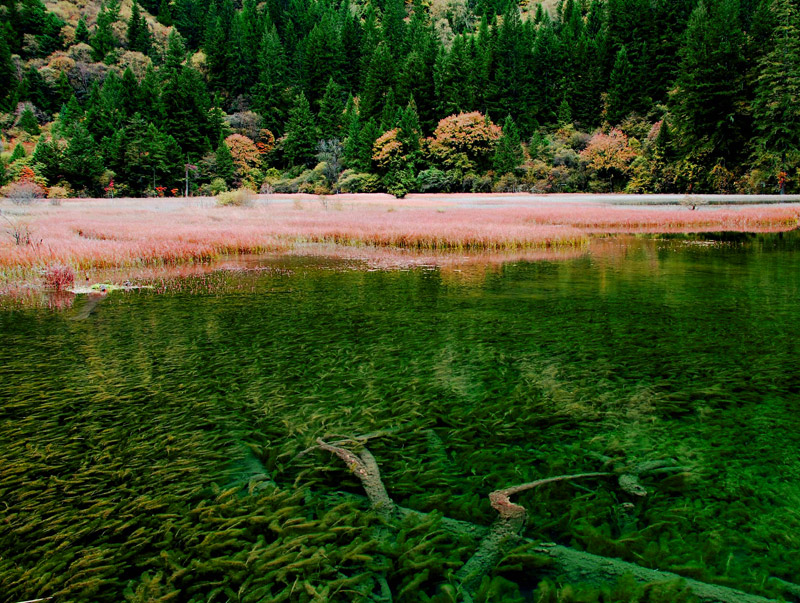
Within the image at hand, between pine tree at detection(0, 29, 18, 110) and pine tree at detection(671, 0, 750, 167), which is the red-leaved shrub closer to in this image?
pine tree at detection(671, 0, 750, 167)

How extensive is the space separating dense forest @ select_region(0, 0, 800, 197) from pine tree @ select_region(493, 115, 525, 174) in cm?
32

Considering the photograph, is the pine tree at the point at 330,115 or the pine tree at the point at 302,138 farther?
the pine tree at the point at 330,115

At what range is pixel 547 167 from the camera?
5362cm

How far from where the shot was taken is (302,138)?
2596 inches

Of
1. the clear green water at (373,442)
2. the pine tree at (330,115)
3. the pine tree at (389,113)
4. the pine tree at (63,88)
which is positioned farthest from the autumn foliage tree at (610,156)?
the pine tree at (63,88)

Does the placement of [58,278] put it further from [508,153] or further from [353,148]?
[353,148]

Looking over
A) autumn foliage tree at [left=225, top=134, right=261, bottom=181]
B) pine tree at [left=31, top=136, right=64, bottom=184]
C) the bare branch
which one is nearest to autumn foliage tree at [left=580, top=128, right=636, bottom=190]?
autumn foliage tree at [left=225, top=134, right=261, bottom=181]

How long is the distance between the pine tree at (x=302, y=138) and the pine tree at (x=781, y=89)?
150 feet

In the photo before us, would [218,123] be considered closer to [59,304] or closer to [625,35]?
[625,35]

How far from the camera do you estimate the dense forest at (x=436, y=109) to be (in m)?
45.3

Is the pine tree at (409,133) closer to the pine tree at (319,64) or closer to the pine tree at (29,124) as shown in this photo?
the pine tree at (319,64)

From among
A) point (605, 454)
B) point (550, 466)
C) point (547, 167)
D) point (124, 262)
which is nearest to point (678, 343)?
point (605, 454)

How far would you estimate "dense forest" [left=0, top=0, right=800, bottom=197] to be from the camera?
45.3 metres

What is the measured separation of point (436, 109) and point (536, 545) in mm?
67216
